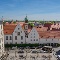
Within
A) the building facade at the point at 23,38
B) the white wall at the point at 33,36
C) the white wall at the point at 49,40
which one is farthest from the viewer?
the white wall at the point at 33,36

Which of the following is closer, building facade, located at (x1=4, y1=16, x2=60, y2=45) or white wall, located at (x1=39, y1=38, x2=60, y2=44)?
building facade, located at (x1=4, y1=16, x2=60, y2=45)

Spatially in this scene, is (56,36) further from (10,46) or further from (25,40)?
(10,46)

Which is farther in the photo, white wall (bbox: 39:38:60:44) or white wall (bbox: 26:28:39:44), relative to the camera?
white wall (bbox: 26:28:39:44)

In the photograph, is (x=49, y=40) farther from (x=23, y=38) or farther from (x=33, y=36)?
(x=23, y=38)

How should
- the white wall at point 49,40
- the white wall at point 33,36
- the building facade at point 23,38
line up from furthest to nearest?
the white wall at point 33,36, the white wall at point 49,40, the building facade at point 23,38

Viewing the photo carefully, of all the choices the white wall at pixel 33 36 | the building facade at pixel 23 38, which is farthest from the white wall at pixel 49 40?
the white wall at pixel 33 36

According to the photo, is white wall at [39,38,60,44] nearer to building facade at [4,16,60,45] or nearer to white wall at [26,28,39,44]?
building facade at [4,16,60,45]

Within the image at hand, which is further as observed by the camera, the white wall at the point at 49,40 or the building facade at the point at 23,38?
the white wall at the point at 49,40

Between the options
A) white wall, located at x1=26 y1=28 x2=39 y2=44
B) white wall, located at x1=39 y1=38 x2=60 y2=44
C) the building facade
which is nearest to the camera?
the building facade

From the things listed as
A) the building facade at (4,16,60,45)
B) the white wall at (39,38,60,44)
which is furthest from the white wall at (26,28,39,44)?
the white wall at (39,38,60,44)

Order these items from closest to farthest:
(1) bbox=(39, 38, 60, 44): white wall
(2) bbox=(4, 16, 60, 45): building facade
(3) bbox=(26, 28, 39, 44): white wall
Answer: (2) bbox=(4, 16, 60, 45): building facade, (1) bbox=(39, 38, 60, 44): white wall, (3) bbox=(26, 28, 39, 44): white wall

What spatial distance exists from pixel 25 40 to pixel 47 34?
7.40 metres

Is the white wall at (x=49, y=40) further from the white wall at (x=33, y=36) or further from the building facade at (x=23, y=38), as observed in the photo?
the white wall at (x=33, y=36)

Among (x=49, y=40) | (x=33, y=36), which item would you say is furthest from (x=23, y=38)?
(x=49, y=40)
